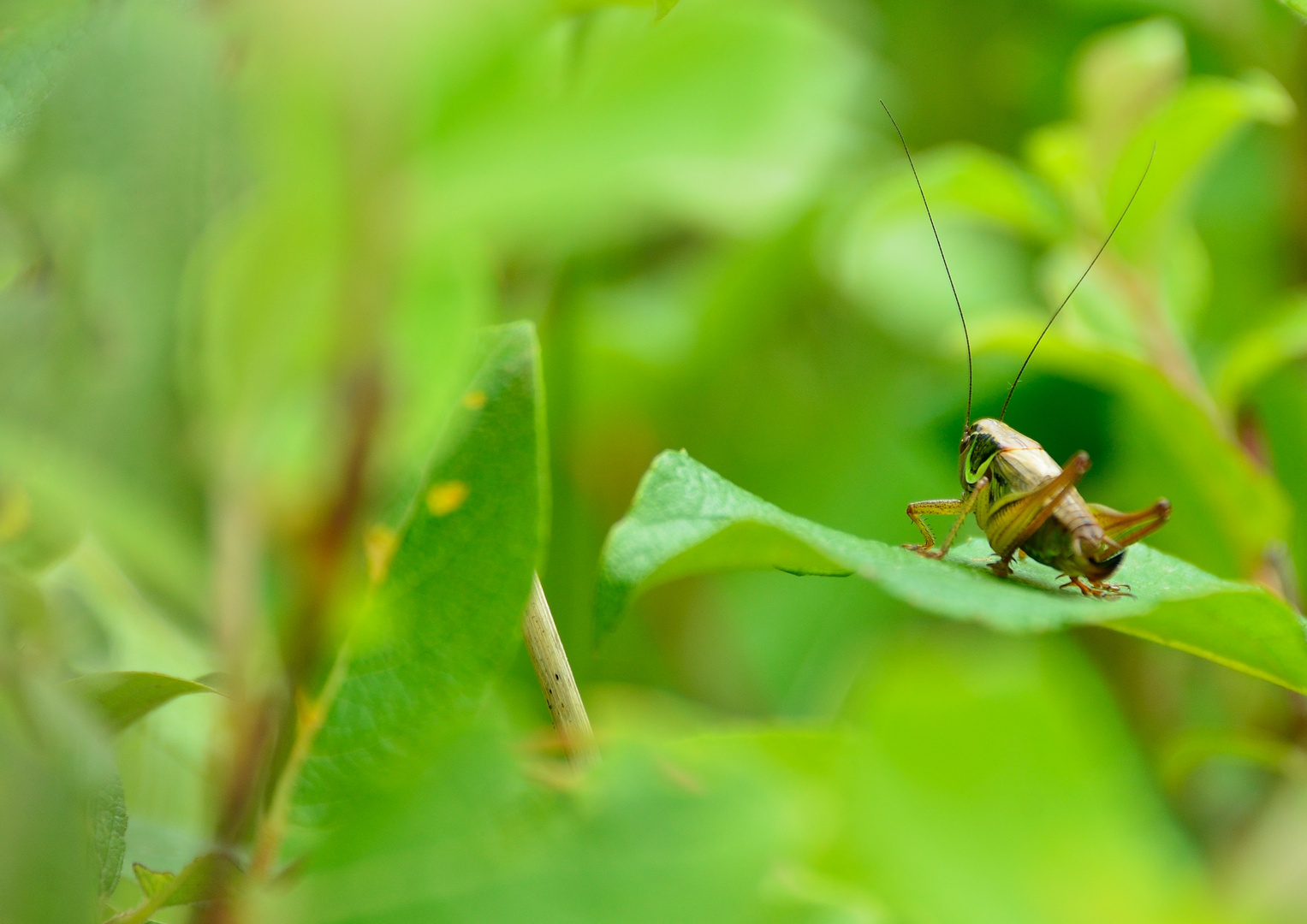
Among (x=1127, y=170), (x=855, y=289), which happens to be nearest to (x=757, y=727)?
(x=1127, y=170)

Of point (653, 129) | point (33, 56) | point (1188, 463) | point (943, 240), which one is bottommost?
point (943, 240)

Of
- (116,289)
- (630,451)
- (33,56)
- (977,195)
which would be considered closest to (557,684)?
(33,56)

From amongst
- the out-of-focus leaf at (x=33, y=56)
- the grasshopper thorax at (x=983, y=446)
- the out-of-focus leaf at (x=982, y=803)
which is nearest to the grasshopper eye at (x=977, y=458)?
the grasshopper thorax at (x=983, y=446)

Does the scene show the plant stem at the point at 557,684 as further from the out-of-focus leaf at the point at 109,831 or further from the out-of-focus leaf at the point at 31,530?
the out-of-focus leaf at the point at 31,530

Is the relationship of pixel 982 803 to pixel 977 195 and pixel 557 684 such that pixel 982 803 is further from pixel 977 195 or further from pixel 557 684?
pixel 977 195

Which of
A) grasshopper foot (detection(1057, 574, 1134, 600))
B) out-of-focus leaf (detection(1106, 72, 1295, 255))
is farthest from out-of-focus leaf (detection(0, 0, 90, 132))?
out-of-focus leaf (detection(1106, 72, 1295, 255))

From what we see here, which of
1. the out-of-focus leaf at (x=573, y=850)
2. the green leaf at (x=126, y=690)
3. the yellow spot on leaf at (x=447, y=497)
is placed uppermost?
the yellow spot on leaf at (x=447, y=497)
